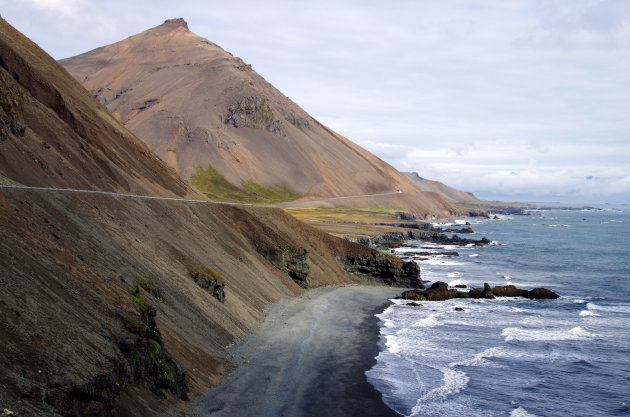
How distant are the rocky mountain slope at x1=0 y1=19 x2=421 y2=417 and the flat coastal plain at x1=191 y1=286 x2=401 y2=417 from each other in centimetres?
142

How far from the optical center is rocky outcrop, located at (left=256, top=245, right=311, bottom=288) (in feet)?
218

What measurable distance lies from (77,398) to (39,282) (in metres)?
6.47

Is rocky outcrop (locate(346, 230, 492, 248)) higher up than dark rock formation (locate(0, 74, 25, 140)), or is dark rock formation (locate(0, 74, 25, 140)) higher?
dark rock formation (locate(0, 74, 25, 140))

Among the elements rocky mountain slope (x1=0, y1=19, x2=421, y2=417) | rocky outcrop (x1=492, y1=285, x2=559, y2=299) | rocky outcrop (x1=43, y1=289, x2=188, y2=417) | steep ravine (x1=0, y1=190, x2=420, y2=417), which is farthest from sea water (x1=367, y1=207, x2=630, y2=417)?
rocky outcrop (x1=43, y1=289, x2=188, y2=417)

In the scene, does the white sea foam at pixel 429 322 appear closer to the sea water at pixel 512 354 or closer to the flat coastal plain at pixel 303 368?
the sea water at pixel 512 354

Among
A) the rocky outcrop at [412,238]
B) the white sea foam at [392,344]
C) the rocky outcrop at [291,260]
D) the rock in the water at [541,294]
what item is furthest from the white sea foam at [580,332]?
the rocky outcrop at [412,238]

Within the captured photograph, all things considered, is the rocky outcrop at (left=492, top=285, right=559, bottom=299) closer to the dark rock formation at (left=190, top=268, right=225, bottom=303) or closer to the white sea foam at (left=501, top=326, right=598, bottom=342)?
the white sea foam at (left=501, top=326, right=598, bottom=342)

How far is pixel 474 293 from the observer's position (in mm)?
69500

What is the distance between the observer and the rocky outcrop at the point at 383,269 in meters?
77.2

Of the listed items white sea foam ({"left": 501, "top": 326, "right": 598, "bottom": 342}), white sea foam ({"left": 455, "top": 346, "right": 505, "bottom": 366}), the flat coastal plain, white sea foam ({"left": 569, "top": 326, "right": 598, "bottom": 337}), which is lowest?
the flat coastal plain

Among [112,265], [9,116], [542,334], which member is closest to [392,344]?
[542,334]

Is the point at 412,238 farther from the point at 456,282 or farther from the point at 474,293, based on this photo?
the point at 474,293

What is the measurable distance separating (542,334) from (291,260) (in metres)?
27.3

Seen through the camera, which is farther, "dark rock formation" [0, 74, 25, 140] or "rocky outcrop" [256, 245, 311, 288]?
"rocky outcrop" [256, 245, 311, 288]
